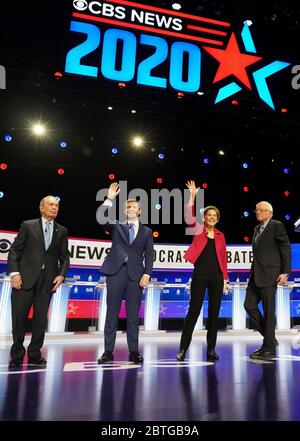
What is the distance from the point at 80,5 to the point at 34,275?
5.39 meters

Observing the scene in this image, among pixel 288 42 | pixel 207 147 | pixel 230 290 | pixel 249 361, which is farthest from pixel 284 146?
pixel 249 361

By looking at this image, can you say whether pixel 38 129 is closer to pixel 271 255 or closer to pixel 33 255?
pixel 33 255

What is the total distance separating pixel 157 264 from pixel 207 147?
4.87 metres

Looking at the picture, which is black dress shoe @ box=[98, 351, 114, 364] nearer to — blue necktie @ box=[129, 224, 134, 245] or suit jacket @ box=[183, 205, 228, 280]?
blue necktie @ box=[129, 224, 134, 245]

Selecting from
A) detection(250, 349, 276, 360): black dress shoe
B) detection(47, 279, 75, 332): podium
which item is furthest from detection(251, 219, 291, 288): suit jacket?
detection(47, 279, 75, 332): podium

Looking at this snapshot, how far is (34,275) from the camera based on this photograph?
9.86 feet

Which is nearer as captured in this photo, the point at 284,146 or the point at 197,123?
the point at 197,123

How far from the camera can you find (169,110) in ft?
25.8

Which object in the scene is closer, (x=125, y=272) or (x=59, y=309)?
(x=125, y=272)

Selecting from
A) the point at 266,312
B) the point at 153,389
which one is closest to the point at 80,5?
the point at 266,312

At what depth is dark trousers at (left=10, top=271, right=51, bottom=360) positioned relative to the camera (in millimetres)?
2930

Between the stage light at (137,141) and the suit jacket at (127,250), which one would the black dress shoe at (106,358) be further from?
the stage light at (137,141)
